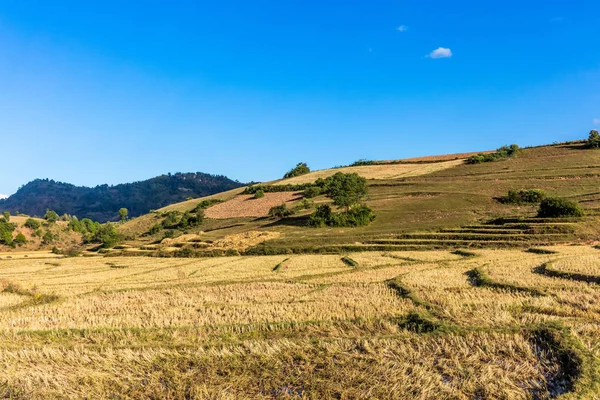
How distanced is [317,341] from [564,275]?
16852 mm

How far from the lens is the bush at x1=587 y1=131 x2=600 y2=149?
97188 millimetres

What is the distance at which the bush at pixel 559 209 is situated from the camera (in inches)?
1815

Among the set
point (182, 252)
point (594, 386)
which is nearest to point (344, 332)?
point (594, 386)

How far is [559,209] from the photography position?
153ft

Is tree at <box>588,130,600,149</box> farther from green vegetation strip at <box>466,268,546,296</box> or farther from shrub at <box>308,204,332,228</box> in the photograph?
green vegetation strip at <box>466,268,546,296</box>

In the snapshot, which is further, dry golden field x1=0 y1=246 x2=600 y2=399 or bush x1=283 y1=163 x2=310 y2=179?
bush x1=283 y1=163 x2=310 y2=179

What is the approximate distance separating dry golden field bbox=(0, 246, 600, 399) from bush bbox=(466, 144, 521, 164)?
90.4 metres

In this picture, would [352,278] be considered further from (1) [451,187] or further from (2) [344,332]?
(1) [451,187]

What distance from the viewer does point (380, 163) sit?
13488cm

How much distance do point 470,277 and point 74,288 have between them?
935 inches

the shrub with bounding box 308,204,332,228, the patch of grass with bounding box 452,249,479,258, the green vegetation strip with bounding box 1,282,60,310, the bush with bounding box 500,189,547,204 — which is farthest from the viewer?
the shrub with bounding box 308,204,332,228

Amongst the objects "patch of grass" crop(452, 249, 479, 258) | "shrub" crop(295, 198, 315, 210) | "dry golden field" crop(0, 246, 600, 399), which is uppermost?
"shrub" crop(295, 198, 315, 210)

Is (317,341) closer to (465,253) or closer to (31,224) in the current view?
(465,253)

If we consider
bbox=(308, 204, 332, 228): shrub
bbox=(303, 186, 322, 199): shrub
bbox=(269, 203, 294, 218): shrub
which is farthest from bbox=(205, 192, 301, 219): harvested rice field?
bbox=(308, 204, 332, 228): shrub
